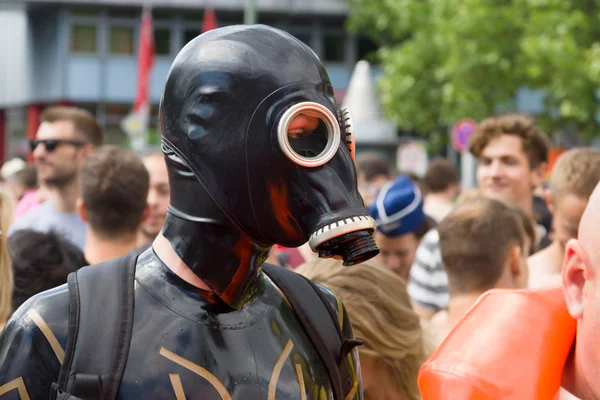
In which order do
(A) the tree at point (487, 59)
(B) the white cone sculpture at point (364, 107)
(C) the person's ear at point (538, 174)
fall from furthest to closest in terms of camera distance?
(B) the white cone sculpture at point (364, 107) < (A) the tree at point (487, 59) < (C) the person's ear at point (538, 174)

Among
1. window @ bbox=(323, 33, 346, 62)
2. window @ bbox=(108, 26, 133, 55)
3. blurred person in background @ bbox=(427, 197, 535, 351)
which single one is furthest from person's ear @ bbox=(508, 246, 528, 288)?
window @ bbox=(323, 33, 346, 62)

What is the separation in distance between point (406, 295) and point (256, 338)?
142cm

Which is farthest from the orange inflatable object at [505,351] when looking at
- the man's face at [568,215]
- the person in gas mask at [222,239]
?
the man's face at [568,215]

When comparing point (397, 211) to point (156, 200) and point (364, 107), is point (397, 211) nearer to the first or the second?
point (156, 200)

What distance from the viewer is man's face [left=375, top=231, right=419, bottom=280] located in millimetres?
5461

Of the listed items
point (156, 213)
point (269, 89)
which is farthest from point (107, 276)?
point (156, 213)

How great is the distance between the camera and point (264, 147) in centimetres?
166

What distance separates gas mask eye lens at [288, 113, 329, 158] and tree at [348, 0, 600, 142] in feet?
52.7

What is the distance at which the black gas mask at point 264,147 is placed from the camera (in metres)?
1.65

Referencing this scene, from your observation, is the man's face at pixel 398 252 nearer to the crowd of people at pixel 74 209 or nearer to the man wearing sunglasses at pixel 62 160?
the crowd of people at pixel 74 209

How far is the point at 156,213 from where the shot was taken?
5277 mm

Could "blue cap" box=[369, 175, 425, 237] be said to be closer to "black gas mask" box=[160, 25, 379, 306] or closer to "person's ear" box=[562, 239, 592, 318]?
"person's ear" box=[562, 239, 592, 318]

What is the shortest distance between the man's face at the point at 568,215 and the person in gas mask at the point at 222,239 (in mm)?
2925

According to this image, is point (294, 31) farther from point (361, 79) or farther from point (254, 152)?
point (254, 152)
